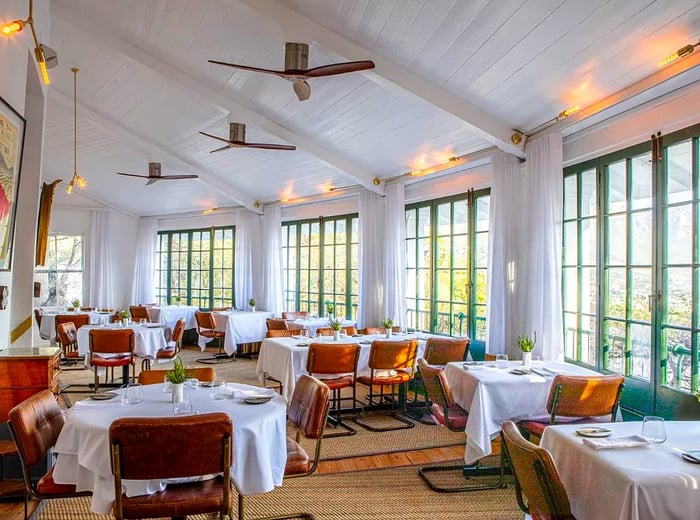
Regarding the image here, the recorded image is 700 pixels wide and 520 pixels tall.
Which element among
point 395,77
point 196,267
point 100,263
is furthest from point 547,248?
point 100,263

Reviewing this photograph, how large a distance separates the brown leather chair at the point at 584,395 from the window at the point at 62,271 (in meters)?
11.6

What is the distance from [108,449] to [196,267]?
33.7 feet

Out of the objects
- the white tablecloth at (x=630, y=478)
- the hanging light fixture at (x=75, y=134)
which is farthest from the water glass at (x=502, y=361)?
the hanging light fixture at (x=75, y=134)

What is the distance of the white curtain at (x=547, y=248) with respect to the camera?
16.2 ft

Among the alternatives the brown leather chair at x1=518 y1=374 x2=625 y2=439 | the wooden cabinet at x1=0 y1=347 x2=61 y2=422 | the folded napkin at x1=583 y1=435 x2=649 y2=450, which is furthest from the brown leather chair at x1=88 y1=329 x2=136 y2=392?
the folded napkin at x1=583 y1=435 x2=649 y2=450


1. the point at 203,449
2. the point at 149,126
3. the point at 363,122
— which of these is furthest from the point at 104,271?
the point at 203,449

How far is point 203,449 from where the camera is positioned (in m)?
2.37

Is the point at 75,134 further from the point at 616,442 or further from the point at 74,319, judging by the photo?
the point at 616,442

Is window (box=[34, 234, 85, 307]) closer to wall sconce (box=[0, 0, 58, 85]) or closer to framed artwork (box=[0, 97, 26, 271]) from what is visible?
wall sconce (box=[0, 0, 58, 85])

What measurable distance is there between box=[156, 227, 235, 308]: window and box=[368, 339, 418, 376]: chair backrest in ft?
22.5

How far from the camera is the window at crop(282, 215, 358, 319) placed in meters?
9.35

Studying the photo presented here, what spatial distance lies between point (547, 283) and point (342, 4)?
308 cm

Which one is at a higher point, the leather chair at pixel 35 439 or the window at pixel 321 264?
the window at pixel 321 264

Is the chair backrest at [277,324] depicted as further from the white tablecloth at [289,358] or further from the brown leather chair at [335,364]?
the brown leather chair at [335,364]
